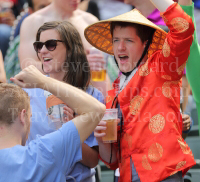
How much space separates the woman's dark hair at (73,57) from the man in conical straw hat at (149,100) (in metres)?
0.45

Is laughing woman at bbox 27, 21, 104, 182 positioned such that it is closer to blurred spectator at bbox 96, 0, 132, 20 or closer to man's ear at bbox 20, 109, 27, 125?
man's ear at bbox 20, 109, 27, 125

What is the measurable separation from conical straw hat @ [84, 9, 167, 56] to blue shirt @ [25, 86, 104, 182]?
1.43 feet

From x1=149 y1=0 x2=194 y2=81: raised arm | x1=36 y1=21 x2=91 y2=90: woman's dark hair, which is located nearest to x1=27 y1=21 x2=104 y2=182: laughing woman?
x1=36 y1=21 x2=91 y2=90: woman's dark hair

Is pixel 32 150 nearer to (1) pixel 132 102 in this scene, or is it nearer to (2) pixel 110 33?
(1) pixel 132 102

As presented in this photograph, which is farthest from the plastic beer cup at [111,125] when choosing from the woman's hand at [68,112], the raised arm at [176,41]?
the raised arm at [176,41]

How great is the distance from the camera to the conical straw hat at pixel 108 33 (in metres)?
2.63

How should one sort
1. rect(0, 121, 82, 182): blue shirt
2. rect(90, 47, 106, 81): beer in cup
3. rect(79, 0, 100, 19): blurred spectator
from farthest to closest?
rect(79, 0, 100, 19): blurred spectator → rect(90, 47, 106, 81): beer in cup → rect(0, 121, 82, 182): blue shirt

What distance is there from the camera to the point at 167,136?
239cm

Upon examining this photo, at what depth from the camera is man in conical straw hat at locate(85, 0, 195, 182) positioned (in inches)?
91.8

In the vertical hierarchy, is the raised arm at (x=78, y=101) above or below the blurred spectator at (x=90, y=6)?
below

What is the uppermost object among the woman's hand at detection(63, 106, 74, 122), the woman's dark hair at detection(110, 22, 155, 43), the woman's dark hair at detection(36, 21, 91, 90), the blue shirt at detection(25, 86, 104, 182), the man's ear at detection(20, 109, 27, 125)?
the woman's dark hair at detection(110, 22, 155, 43)

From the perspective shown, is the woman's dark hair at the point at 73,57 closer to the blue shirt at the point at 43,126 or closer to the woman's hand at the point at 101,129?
the blue shirt at the point at 43,126

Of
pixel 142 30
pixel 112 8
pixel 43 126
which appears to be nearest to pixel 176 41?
pixel 142 30

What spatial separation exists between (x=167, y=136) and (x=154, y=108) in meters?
0.21
